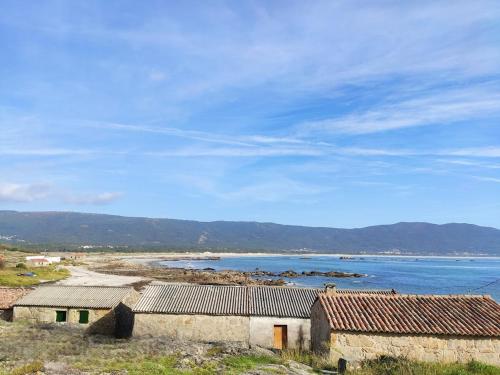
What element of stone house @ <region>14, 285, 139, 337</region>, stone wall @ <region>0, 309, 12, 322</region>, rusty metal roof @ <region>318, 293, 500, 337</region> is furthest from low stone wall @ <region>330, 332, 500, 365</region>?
stone wall @ <region>0, 309, 12, 322</region>

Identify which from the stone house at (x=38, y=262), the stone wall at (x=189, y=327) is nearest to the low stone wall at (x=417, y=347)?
the stone wall at (x=189, y=327)

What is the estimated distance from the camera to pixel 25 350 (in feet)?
69.7

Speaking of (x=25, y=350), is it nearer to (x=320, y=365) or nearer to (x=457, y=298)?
(x=320, y=365)

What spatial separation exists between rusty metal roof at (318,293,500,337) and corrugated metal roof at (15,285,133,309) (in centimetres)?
1462

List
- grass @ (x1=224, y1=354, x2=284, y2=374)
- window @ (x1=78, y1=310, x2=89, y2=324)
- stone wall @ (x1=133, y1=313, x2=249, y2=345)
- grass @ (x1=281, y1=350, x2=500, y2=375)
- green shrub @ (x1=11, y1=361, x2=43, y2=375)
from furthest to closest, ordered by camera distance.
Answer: window @ (x1=78, y1=310, x2=89, y2=324)
stone wall @ (x1=133, y1=313, x2=249, y2=345)
grass @ (x1=224, y1=354, x2=284, y2=374)
grass @ (x1=281, y1=350, x2=500, y2=375)
green shrub @ (x1=11, y1=361, x2=43, y2=375)

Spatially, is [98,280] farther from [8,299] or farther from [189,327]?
[189,327]

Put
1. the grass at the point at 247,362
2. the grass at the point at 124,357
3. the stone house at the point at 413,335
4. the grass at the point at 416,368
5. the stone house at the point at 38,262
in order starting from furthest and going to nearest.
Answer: the stone house at the point at 38,262
the stone house at the point at 413,335
the grass at the point at 247,362
the grass at the point at 416,368
the grass at the point at 124,357

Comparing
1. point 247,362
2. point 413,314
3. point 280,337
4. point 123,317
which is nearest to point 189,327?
point 280,337

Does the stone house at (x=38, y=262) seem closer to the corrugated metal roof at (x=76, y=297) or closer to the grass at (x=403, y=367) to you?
the corrugated metal roof at (x=76, y=297)

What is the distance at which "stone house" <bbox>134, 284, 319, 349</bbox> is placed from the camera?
90.6 ft

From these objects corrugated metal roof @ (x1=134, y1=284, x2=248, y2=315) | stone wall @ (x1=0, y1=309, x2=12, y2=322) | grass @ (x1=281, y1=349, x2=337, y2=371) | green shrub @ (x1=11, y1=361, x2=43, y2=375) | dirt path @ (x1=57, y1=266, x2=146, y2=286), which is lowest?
dirt path @ (x1=57, y1=266, x2=146, y2=286)

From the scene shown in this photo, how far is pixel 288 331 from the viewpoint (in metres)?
28.2

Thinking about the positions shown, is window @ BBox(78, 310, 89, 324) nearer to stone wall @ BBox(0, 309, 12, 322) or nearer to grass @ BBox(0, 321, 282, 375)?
stone wall @ BBox(0, 309, 12, 322)

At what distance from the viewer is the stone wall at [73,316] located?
31.9 metres
